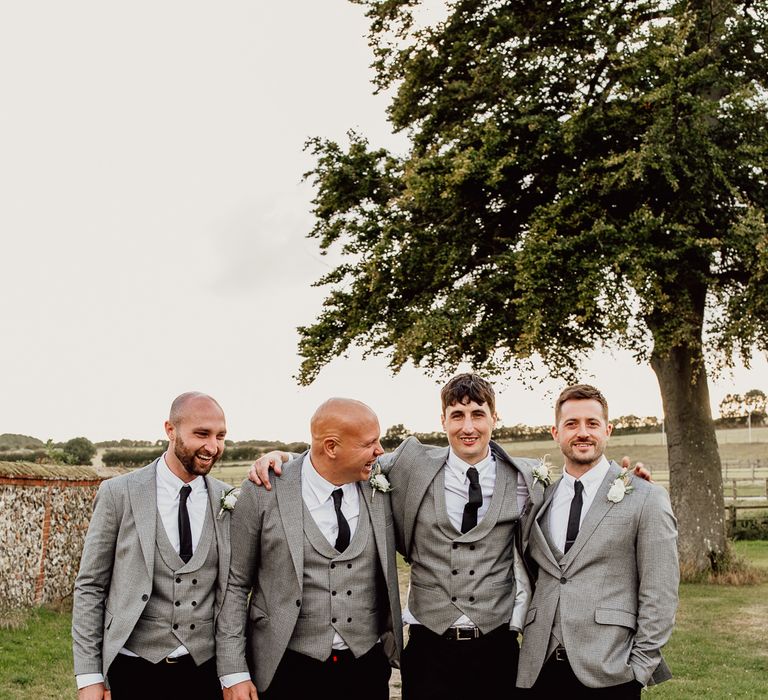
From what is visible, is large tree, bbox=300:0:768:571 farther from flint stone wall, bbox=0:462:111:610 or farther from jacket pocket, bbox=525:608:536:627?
jacket pocket, bbox=525:608:536:627

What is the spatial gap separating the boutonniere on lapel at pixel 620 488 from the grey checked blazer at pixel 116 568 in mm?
2025

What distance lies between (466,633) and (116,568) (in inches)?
72.9

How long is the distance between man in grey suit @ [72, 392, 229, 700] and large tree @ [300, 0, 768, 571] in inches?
397

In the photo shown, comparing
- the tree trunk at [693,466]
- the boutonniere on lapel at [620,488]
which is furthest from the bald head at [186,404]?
the tree trunk at [693,466]

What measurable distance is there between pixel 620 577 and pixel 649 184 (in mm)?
12131

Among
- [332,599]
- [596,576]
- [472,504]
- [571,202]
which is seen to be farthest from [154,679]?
[571,202]

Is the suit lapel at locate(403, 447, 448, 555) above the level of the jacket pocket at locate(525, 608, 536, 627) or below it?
above

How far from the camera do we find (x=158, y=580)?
4270 mm

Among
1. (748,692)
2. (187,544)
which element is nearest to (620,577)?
(187,544)

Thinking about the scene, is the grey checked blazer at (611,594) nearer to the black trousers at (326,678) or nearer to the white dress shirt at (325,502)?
the black trousers at (326,678)

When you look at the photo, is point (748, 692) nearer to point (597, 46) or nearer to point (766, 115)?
point (766, 115)

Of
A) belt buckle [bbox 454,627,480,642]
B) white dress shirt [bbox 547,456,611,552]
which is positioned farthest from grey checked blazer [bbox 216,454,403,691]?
white dress shirt [bbox 547,456,611,552]

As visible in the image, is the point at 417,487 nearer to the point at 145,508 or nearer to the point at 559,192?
the point at 145,508

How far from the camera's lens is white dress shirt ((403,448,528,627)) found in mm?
4723
